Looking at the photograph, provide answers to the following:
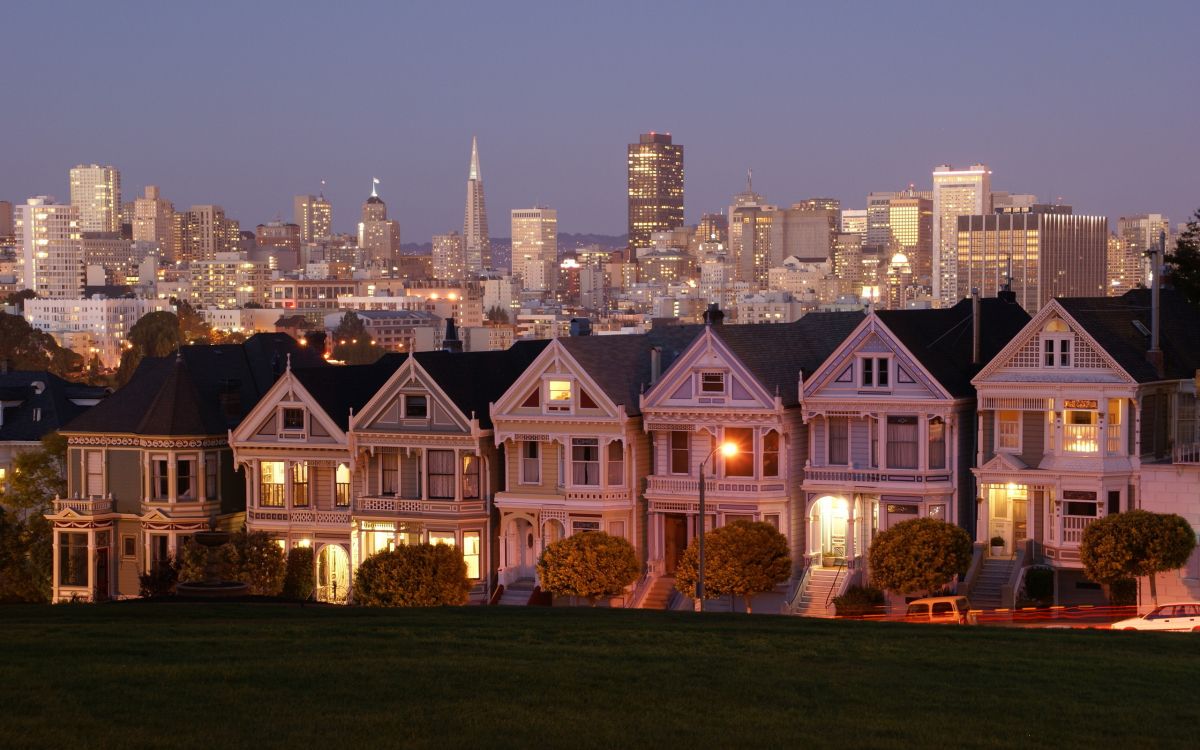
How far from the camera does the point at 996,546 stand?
44844mm

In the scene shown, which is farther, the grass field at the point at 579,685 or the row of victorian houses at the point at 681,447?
the row of victorian houses at the point at 681,447

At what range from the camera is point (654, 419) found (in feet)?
156

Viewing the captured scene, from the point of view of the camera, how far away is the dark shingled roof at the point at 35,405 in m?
61.0

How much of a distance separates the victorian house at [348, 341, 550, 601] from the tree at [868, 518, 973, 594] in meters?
11.0

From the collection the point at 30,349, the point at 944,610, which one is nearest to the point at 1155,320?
the point at 944,610

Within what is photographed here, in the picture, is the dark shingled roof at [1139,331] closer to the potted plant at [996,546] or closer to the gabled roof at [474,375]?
the potted plant at [996,546]

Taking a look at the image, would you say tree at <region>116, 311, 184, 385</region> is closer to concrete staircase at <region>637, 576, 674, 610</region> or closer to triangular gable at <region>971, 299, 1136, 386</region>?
concrete staircase at <region>637, 576, 674, 610</region>

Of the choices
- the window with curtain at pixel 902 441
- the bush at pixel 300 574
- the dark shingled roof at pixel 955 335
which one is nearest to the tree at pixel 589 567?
the window with curtain at pixel 902 441

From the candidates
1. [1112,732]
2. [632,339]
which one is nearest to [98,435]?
[632,339]

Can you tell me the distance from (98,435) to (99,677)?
32.1 m

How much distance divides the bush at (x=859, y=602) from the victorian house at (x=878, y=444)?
507mm

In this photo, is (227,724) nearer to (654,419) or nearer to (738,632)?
(738,632)

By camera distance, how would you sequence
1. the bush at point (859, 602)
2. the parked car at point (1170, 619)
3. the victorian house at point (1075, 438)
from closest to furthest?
the parked car at point (1170, 619) → the victorian house at point (1075, 438) → the bush at point (859, 602)

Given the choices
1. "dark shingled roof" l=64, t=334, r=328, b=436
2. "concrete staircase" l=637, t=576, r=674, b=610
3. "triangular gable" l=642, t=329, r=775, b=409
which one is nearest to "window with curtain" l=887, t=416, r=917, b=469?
"triangular gable" l=642, t=329, r=775, b=409
